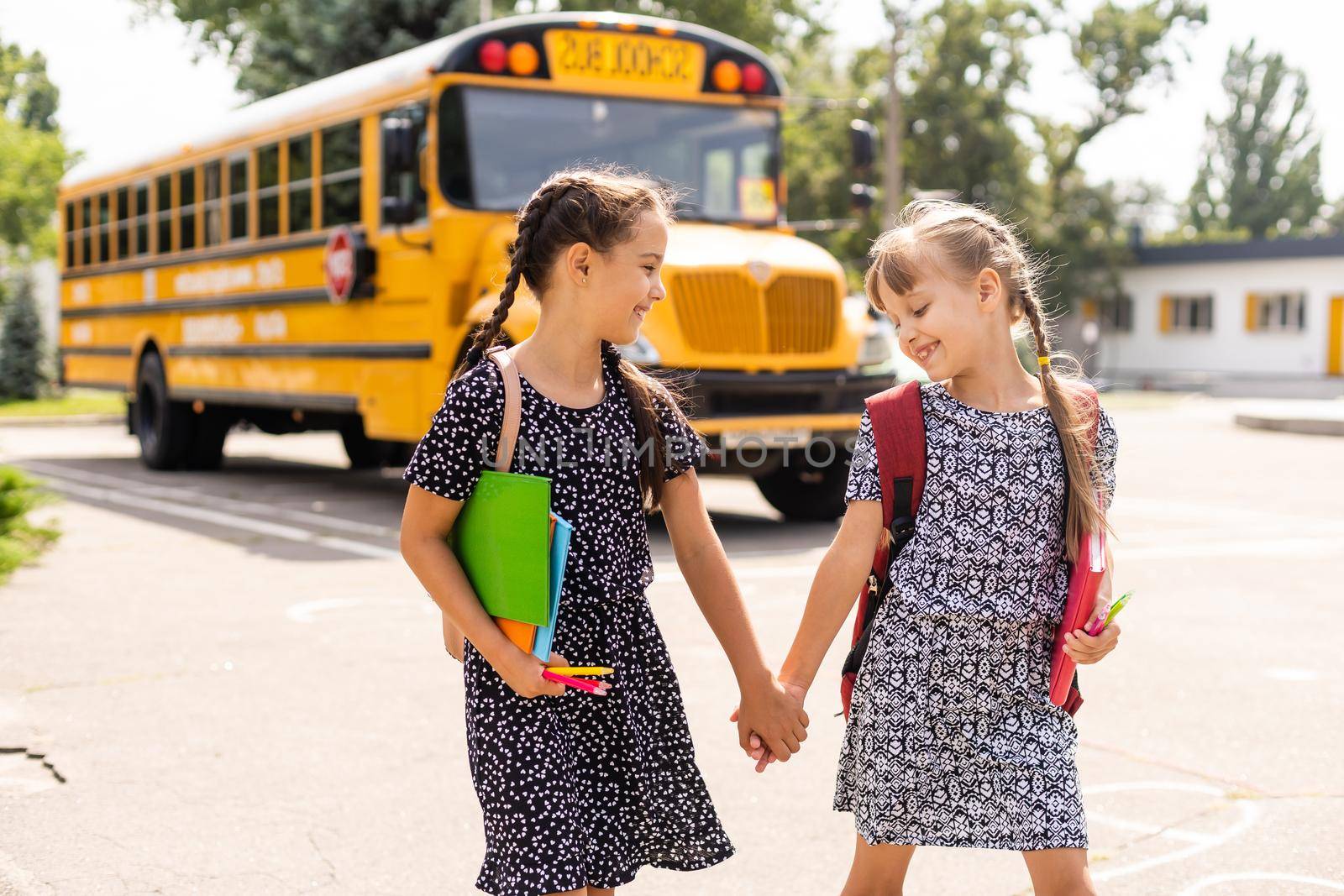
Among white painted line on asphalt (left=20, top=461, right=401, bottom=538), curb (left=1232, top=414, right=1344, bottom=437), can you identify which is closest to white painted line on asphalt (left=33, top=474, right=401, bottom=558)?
white painted line on asphalt (left=20, top=461, right=401, bottom=538)

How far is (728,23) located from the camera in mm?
31547

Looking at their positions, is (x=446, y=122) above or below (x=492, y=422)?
above

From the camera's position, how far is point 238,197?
1192 centimetres

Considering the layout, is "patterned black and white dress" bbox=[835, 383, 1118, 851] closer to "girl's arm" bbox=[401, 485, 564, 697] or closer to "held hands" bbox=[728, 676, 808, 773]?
"held hands" bbox=[728, 676, 808, 773]

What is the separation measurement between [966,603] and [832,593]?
221mm

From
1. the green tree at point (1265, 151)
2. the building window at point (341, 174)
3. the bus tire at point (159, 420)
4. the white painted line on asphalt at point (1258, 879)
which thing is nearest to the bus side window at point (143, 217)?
the bus tire at point (159, 420)

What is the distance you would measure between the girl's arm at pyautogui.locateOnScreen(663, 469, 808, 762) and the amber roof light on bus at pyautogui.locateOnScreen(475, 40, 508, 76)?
718 cm

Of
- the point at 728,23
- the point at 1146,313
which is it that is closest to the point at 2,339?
the point at 728,23

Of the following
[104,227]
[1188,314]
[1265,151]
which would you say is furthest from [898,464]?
[1265,151]

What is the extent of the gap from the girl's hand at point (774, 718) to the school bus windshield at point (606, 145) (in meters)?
6.65

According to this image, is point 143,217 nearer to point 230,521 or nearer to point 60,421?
point 230,521

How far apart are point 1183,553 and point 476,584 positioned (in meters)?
6.97

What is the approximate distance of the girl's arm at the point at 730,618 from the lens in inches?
94.8

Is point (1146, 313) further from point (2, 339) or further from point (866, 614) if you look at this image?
point (866, 614)
